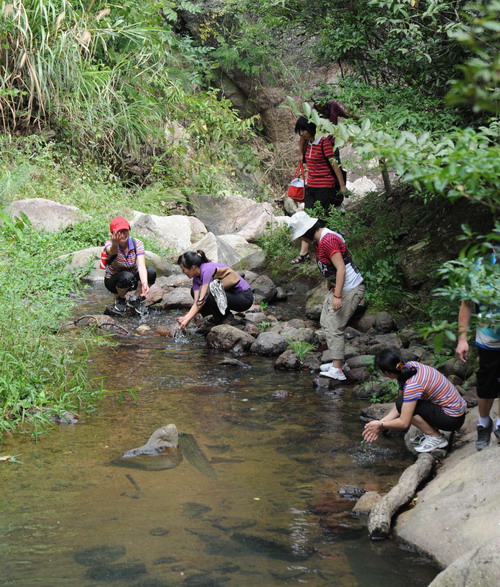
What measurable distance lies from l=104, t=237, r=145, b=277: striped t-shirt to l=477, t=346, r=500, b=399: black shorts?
5.34 m

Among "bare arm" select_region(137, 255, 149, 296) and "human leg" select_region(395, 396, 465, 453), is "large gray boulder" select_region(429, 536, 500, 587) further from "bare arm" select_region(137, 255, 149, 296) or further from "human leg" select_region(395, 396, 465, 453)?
"bare arm" select_region(137, 255, 149, 296)

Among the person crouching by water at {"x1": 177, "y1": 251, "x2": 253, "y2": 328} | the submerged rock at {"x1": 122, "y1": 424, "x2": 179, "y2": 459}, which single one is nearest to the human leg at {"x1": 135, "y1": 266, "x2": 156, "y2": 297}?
the person crouching by water at {"x1": 177, "y1": 251, "x2": 253, "y2": 328}

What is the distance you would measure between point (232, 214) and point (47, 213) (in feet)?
12.7

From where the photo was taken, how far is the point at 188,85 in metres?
18.3

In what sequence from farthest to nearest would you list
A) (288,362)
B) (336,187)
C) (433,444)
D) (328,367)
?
(336,187)
(288,362)
(328,367)
(433,444)

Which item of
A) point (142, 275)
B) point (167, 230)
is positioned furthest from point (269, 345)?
point (167, 230)

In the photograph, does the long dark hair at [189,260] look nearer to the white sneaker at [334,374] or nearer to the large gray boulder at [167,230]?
the white sneaker at [334,374]

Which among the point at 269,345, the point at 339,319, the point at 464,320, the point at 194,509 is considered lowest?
the point at 269,345

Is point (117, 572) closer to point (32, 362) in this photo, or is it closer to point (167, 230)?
point (32, 362)

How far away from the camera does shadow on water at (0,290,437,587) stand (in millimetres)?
3686

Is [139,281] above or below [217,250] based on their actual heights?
above

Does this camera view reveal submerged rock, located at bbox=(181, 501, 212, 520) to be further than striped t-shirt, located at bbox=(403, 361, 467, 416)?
No

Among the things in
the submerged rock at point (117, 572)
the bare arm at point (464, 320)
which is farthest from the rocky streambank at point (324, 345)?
the submerged rock at point (117, 572)

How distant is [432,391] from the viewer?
16.1 feet
